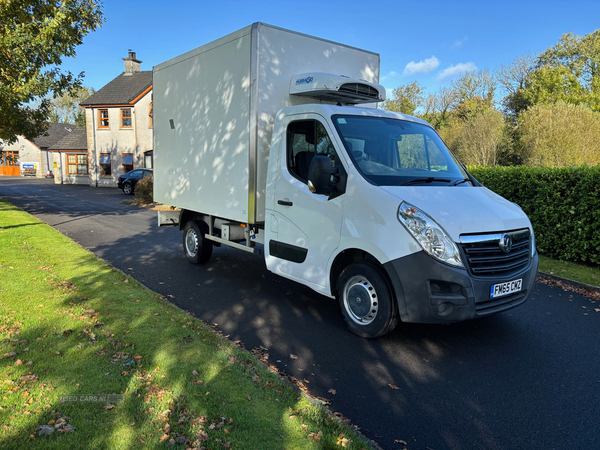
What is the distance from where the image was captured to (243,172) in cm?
588

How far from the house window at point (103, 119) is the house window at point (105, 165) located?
8.49 ft

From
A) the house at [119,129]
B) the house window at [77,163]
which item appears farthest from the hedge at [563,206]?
the house window at [77,163]

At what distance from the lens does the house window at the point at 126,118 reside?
118 feet

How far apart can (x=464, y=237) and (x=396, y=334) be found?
155 cm

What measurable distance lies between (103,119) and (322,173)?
38.1 metres

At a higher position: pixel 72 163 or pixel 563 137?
pixel 563 137

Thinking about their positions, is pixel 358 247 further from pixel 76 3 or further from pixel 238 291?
pixel 76 3

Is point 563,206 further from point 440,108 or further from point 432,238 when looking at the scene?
point 440,108

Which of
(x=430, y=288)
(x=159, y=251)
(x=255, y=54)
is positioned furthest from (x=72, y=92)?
(x=430, y=288)

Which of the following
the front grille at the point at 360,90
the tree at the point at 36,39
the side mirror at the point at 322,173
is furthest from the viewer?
the tree at the point at 36,39

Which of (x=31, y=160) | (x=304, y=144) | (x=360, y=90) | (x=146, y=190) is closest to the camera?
(x=304, y=144)

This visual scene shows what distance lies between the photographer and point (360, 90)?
585cm

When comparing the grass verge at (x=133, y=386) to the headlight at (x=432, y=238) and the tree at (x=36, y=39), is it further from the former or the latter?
the tree at (x=36, y=39)

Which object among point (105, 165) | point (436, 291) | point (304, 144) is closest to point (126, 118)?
point (105, 165)
